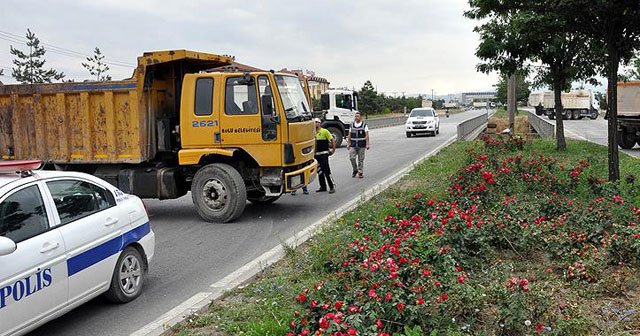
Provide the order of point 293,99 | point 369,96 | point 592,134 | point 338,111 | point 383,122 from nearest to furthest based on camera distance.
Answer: point 293,99, point 338,111, point 592,134, point 383,122, point 369,96

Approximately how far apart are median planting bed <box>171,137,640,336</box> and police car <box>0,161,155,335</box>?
101cm

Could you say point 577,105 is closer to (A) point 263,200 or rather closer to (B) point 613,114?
(B) point 613,114

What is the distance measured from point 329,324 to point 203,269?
347 centimetres

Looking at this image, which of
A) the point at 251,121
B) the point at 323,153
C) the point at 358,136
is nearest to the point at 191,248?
A: the point at 251,121

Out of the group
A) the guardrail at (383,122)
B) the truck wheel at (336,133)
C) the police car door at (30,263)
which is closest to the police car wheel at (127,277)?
the police car door at (30,263)

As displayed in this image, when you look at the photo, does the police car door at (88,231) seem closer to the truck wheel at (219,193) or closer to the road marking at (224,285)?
the road marking at (224,285)

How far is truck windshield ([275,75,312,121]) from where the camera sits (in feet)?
32.4

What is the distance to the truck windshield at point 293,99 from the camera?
389 inches

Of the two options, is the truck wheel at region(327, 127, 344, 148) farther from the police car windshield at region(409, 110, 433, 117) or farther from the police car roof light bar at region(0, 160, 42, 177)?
the police car roof light bar at region(0, 160, 42, 177)

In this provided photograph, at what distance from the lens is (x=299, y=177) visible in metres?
10.1

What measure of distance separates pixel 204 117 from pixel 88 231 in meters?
4.65

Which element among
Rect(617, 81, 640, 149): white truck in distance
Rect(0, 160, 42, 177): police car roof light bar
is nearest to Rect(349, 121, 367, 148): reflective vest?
Rect(0, 160, 42, 177): police car roof light bar

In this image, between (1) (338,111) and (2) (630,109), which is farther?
(1) (338,111)

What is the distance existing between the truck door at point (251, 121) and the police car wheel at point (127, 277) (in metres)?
3.82
